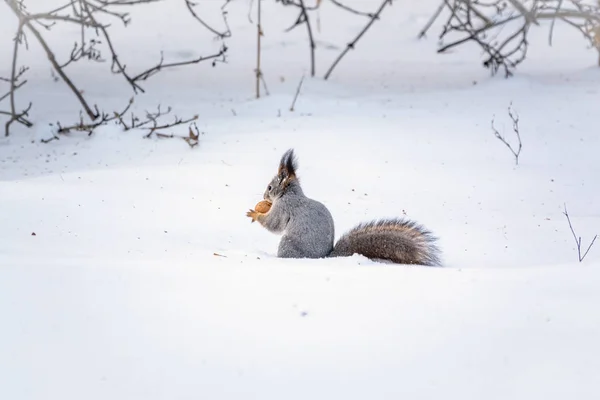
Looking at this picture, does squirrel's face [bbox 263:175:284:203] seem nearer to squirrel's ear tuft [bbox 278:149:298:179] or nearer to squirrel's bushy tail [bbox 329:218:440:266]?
squirrel's ear tuft [bbox 278:149:298:179]

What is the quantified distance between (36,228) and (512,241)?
8.44 feet

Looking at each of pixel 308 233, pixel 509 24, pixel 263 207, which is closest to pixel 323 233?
pixel 308 233

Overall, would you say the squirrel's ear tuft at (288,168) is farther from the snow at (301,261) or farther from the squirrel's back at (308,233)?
the snow at (301,261)

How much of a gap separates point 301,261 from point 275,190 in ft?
2.38

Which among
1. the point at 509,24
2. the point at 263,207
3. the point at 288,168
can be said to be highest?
the point at 288,168

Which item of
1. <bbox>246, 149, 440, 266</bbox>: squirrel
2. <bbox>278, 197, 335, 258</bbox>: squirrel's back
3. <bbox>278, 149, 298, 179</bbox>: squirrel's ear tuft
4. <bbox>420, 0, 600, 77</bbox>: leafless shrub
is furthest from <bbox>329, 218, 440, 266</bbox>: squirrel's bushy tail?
<bbox>420, 0, 600, 77</bbox>: leafless shrub

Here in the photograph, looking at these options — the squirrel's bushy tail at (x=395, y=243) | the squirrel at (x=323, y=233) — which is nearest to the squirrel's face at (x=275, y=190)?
the squirrel at (x=323, y=233)

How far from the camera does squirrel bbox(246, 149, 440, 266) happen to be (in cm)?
413

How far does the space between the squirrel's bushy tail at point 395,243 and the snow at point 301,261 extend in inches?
13.9

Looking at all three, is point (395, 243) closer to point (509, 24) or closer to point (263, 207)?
point (263, 207)

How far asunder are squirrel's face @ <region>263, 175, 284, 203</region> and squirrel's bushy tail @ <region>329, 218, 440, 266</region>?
19.1 inches

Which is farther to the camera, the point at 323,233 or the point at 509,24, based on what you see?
the point at 509,24

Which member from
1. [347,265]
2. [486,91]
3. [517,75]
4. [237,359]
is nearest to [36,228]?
[347,265]

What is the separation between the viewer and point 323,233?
4348 millimetres
